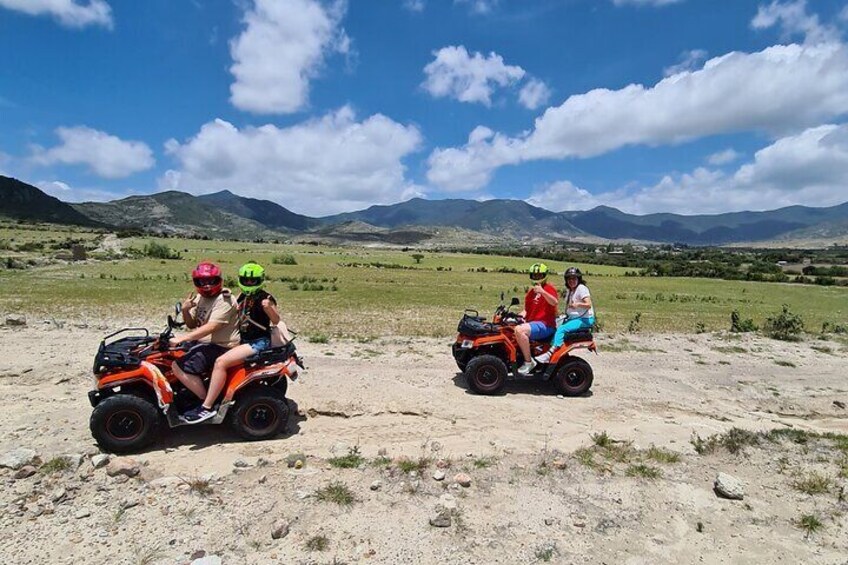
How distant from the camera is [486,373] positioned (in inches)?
376

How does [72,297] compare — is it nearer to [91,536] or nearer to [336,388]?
[336,388]

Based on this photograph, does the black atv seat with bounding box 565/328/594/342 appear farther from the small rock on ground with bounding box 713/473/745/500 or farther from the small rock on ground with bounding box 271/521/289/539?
the small rock on ground with bounding box 271/521/289/539

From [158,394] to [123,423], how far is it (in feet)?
1.79

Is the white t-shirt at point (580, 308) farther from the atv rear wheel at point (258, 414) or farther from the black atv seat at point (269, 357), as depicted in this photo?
the atv rear wheel at point (258, 414)

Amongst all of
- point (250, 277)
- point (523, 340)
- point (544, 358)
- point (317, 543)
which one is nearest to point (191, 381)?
point (250, 277)

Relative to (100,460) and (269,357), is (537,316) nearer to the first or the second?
(269,357)

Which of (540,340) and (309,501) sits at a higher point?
(540,340)

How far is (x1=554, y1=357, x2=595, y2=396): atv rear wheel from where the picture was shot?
384 inches

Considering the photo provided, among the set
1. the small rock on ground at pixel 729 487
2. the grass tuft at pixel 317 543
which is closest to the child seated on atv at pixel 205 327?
the grass tuft at pixel 317 543

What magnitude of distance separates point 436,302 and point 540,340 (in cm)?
2158

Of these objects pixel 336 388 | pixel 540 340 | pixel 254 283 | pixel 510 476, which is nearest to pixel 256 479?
pixel 254 283

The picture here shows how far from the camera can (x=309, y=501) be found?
208 inches

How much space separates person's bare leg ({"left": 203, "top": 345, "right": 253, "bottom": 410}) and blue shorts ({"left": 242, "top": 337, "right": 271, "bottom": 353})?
209 mm

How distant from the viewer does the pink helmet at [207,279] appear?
666 centimetres
